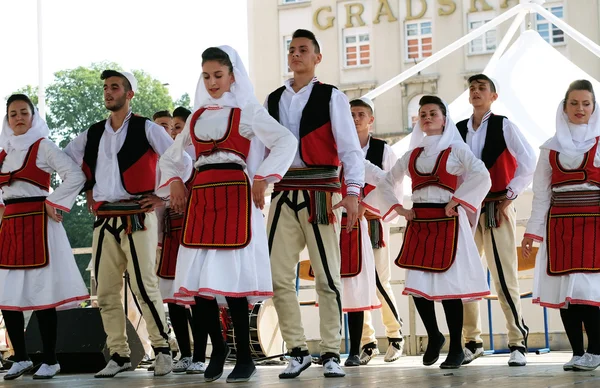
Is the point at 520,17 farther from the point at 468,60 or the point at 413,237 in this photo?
the point at 468,60

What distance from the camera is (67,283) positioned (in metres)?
7.59

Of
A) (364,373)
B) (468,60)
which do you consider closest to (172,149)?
(364,373)

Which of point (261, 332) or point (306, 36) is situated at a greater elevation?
point (306, 36)

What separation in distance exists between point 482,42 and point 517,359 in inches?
1447

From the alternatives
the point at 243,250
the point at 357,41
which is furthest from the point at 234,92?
the point at 357,41

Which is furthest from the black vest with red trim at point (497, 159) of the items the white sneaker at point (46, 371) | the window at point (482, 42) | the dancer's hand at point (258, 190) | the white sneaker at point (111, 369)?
the window at point (482, 42)

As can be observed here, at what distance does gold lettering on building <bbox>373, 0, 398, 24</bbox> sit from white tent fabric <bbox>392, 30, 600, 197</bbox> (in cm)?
3171

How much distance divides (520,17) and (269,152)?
27.2 ft

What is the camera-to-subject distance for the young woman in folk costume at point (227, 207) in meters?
6.18

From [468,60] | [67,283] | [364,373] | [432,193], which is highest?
[468,60]

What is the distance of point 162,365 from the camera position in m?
7.33

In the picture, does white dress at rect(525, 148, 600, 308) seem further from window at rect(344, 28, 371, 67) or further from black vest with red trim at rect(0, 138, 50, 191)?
window at rect(344, 28, 371, 67)

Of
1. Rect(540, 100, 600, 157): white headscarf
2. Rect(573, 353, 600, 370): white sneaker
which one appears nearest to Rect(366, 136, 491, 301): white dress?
Rect(540, 100, 600, 157): white headscarf

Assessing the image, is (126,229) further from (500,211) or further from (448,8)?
(448,8)
